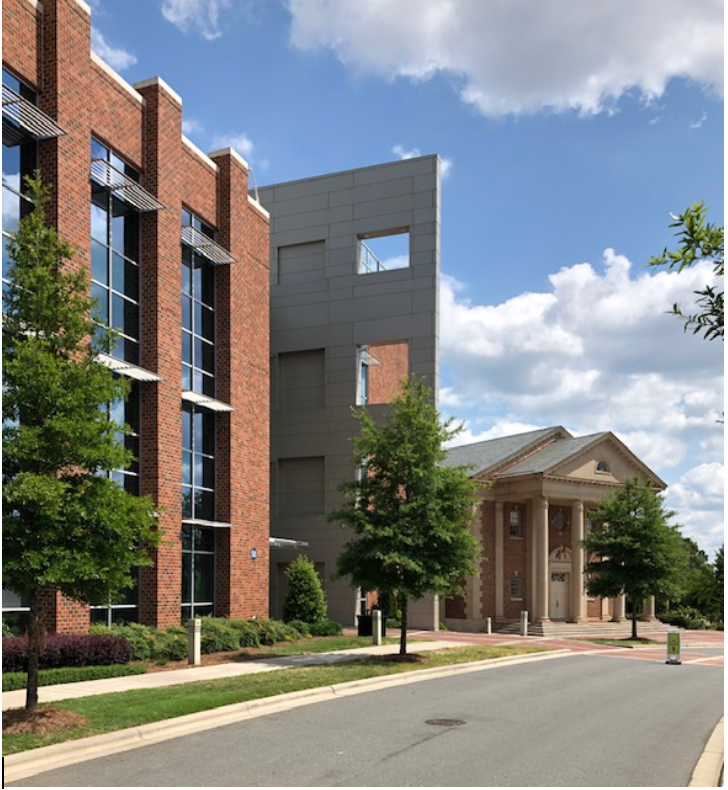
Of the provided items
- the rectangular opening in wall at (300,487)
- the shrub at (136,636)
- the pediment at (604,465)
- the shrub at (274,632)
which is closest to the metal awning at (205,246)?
the shrub at (274,632)

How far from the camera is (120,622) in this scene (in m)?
24.8

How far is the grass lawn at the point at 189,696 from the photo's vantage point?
42.3 ft

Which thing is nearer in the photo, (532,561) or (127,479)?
(127,479)

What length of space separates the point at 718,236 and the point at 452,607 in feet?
145

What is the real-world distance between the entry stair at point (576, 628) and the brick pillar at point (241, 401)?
666 inches

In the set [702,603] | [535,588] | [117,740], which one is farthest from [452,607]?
[702,603]

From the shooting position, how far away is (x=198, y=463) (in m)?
29.9

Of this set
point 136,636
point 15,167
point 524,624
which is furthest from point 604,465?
point 15,167

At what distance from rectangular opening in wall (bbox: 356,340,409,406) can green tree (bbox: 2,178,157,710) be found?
91.4 feet

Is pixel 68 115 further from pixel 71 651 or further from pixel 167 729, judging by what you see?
pixel 167 729

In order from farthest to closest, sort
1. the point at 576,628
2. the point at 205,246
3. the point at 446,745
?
1. the point at 576,628
2. the point at 205,246
3. the point at 446,745

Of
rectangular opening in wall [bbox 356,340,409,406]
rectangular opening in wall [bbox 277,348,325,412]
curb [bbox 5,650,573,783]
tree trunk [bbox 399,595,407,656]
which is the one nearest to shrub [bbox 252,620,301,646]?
tree trunk [bbox 399,595,407,656]

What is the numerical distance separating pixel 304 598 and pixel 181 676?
508 inches

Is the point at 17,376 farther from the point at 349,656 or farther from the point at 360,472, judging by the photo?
the point at 360,472
